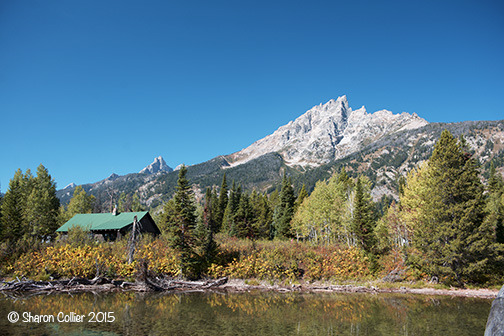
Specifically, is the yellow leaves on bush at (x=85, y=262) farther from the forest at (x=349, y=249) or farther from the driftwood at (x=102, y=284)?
the driftwood at (x=102, y=284)

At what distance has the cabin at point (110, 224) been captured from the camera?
133ft

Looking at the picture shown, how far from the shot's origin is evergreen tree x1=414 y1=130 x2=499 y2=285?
81.5 ft

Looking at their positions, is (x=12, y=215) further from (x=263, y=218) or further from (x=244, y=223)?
(x=263, y=218)

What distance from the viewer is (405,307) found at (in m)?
19.7

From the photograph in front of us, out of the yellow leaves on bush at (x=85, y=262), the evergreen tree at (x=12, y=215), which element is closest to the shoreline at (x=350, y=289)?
the yellow leaves on bush at (x=85, y=262)

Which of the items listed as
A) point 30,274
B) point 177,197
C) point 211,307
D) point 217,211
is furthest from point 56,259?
point 217,211

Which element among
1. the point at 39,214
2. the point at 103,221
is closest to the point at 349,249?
the point at 103,221

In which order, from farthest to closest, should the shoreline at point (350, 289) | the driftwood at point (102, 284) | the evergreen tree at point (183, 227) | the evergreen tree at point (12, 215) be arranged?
the evergreen tree at point (12, 215) → the evergreen tree at point (183, 227) → the shoreline at point (350, 289) → the driftwood at point (102, 284)

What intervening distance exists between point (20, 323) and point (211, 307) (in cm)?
1029

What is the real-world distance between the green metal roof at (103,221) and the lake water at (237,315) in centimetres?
1952

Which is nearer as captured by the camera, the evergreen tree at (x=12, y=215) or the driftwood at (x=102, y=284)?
the driftwood at (x=102, y=284)

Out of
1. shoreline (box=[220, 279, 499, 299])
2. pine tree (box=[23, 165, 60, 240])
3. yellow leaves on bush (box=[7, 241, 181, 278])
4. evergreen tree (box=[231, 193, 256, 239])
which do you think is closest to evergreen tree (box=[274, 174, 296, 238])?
evergreen tree (box=[231, 193, 256, 239])

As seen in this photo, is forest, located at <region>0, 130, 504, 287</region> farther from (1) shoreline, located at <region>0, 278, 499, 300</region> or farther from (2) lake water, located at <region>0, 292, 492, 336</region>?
(2) lake water, located at <region>0, 292, 492, 336</region>

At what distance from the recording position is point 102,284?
26547mm
